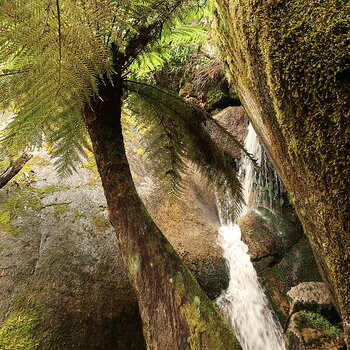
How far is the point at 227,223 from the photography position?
16.9ft

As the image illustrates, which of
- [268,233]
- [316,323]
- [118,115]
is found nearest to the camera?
[118,115]

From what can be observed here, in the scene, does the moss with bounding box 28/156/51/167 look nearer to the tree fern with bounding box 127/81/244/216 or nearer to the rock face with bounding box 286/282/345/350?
the tree fern with bounding box 127/81/244/216

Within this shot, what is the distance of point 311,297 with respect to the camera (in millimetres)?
3467

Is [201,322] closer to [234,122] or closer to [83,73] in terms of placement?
[83,73]

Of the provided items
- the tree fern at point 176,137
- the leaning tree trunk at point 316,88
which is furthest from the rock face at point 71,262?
the leaning tree trunk at point 316,88

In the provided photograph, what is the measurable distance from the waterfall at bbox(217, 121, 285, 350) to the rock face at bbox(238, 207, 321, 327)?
14 cm

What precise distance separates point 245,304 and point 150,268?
2772 mm

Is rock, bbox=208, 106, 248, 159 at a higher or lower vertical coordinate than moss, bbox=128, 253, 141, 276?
higher

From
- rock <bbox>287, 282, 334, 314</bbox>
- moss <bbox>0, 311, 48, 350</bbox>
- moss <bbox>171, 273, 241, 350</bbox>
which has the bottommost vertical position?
rock <bbox>287, 282, 334, 314</bbox>

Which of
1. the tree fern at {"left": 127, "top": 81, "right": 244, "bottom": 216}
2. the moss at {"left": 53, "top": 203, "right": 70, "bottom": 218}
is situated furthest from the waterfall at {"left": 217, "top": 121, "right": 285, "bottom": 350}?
the moss at {"left": 53, "top": 203, "right": 70, "bottom": 218}

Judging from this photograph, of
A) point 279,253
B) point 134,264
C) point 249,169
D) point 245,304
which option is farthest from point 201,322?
point 249,169

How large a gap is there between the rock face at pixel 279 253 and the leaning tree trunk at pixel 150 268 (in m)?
2.75

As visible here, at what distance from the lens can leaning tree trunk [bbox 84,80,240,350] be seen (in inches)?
58.8

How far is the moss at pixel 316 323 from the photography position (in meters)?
3.11
